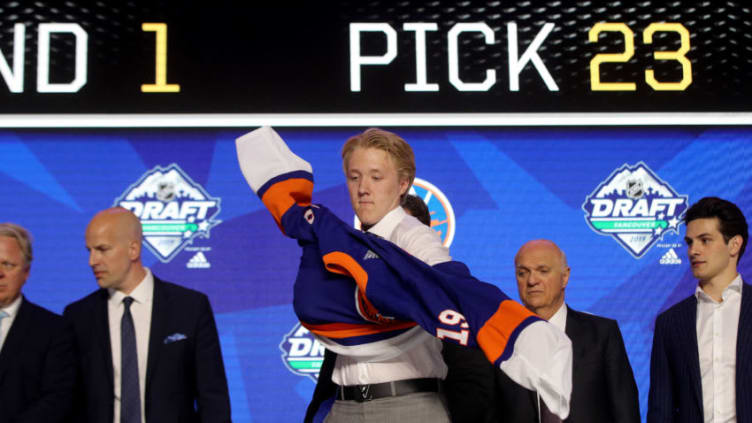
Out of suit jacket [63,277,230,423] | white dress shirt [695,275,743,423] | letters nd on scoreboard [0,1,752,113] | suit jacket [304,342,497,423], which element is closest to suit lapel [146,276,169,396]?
suit jacket [63,277,230,423]

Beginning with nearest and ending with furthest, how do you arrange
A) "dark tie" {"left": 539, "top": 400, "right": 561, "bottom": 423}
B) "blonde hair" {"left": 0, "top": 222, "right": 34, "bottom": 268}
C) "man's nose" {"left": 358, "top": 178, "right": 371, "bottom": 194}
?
"man's nose" {"left": 358, "top": 178, "right": 371, "bottom": 194}
"dark tie" {"left": 539, "top": 400, "right": 561, "bottom": 423}
"blonde hair" {"left": 0, "top": 222, "right": 34, "bottom": 268}

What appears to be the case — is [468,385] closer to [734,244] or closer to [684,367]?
[684,367]

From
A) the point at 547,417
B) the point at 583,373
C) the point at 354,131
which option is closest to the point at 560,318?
the point at 583,373

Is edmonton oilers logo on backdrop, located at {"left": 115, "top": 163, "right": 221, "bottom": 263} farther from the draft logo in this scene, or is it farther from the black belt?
the black belt

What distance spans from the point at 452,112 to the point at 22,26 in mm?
2303

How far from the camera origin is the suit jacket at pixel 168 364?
10.3 ft

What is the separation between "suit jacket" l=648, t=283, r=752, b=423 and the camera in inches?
121

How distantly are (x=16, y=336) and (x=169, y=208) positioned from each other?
1525 millimetres

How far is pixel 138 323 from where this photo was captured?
3.27 m

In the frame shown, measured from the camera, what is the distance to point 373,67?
4.78m

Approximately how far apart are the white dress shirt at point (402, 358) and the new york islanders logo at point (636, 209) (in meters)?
2.76

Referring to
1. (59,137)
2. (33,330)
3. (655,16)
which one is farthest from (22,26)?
(655,16)

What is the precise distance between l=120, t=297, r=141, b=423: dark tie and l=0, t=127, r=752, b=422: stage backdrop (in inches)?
55.9

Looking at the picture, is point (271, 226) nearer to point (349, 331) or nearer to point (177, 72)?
point (177, 72)
